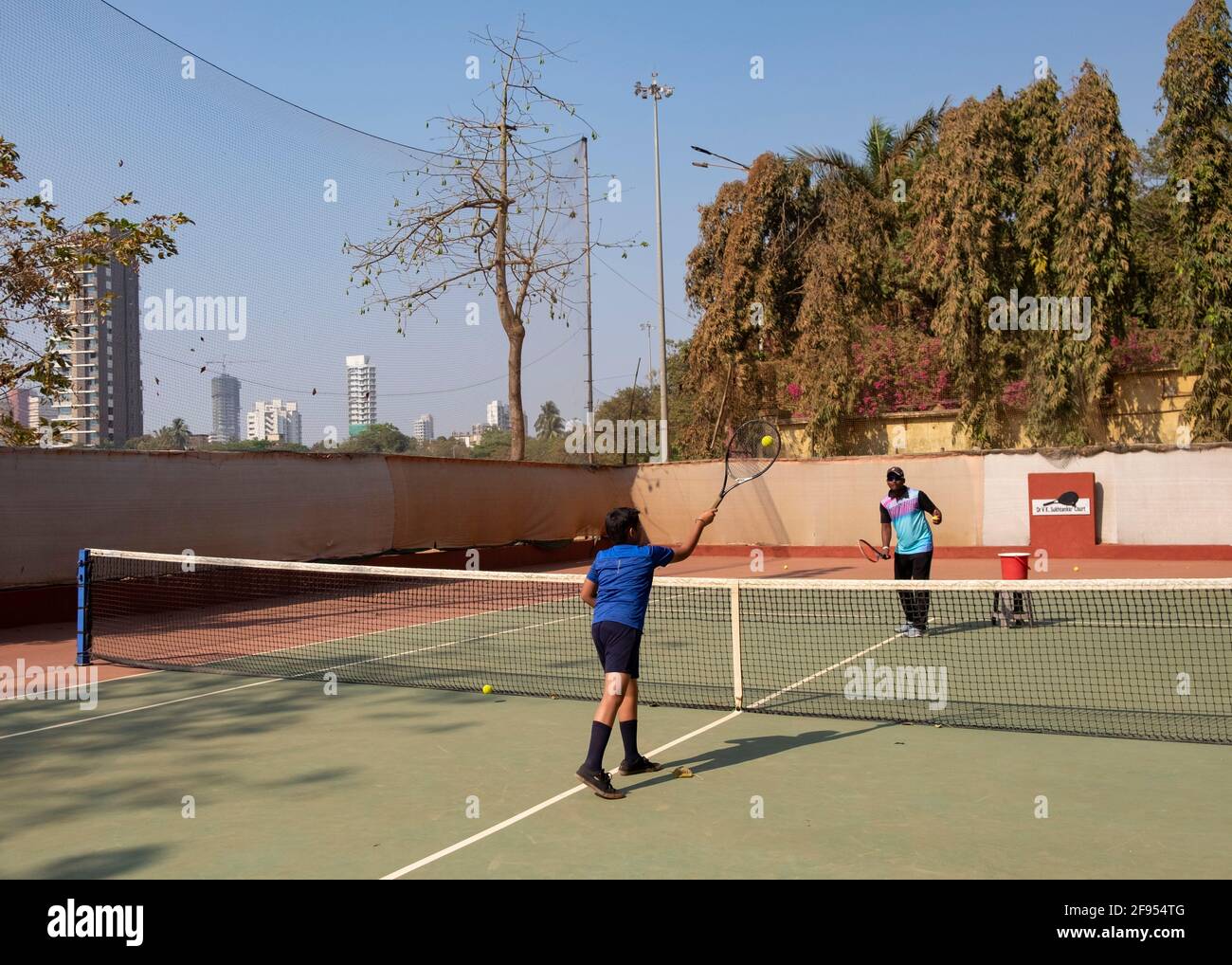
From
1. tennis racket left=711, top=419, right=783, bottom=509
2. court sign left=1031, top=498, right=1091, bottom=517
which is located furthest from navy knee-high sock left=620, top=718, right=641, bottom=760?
court sign left=1031, top=498, right=1091, bottom=517

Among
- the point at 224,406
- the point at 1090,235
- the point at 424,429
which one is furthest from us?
the point at 1090,235

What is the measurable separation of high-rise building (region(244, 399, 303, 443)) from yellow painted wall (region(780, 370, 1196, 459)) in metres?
13.7

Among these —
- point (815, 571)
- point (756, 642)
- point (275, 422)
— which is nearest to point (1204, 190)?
point (815, 571)

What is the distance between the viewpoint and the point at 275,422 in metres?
19.0

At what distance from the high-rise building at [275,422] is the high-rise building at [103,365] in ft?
6.61

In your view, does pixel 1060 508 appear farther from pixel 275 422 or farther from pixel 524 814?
pixel 524 814

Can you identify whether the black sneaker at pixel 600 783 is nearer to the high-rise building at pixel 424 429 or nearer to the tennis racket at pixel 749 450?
the tennis racket at pixel 749 450

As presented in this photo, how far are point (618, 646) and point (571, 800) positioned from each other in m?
0.84

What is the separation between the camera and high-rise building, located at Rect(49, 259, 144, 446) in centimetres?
1617

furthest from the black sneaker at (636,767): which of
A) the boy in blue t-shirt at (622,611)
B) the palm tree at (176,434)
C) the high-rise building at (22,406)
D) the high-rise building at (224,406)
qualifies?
the high-rise building at (22,406)

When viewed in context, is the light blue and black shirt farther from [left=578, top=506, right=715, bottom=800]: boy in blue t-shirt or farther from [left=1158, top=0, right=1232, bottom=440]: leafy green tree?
[left=1158, top=0, right=1232, bottom=440]: leafy green tree

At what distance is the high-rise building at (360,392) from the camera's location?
19672 millimetres
